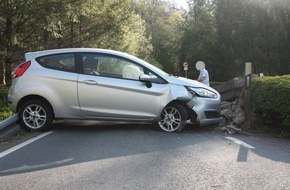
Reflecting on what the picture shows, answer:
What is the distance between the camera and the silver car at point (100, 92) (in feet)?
28.7

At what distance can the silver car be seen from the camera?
28.7 feet

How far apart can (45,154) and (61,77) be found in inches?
97.6

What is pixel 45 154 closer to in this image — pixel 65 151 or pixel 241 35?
pixel 65 151

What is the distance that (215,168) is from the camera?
18.6 feet

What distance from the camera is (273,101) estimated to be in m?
8.69

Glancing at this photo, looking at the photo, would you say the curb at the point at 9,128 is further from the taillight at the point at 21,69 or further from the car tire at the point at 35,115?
the taillight at the point at 21,69

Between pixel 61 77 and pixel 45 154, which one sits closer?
pixel 45 154

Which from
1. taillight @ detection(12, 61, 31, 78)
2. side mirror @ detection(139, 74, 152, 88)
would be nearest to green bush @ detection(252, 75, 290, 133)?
side mirror @ detection(139, 74, 152, 88)

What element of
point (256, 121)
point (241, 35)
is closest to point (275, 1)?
point (241, 35)

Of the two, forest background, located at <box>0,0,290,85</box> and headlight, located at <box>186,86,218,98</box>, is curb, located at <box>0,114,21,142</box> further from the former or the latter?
forest background, located at <box>0,0,290,85</box>

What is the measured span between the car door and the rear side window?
0.94 ft

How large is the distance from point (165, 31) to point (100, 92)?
66566mm

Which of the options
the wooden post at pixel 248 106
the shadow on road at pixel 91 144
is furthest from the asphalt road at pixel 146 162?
the wooden post at pixel 248 106

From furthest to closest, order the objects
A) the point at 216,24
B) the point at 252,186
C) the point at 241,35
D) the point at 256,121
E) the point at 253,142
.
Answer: the point at 216,24, the point at 241,35, the point at 256,121, the point at 253,142, the point at 252,186
